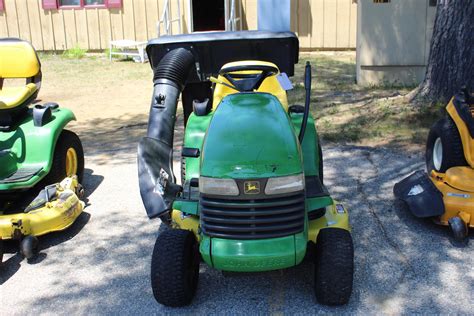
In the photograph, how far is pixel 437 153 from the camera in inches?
197

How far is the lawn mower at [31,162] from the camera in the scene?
4133 mm

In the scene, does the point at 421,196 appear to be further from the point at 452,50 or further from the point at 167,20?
the point at 167,20

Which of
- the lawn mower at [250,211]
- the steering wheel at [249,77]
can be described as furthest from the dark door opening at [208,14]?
the lawn mower at [250,211]

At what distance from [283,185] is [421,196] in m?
1.68

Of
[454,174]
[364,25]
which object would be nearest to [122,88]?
[364,25]

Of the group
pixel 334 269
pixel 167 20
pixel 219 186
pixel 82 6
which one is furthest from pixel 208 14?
pixel 334 269

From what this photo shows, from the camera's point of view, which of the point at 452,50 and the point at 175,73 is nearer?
the point at 175,73

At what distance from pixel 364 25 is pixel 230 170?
7.08m

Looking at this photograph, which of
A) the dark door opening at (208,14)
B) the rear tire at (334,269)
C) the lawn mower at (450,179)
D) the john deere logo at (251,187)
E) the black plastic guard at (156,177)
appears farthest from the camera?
the dark door opening at (208,14)

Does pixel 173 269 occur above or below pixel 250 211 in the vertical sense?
below

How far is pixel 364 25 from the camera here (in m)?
9.42

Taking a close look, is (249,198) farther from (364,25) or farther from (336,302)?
(364,25)

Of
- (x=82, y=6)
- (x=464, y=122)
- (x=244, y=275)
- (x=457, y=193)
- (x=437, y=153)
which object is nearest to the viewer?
(x=244, y=275)

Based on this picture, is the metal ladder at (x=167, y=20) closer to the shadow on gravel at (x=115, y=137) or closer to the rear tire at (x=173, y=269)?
the shadow on gravel at (x=115, y=137)
